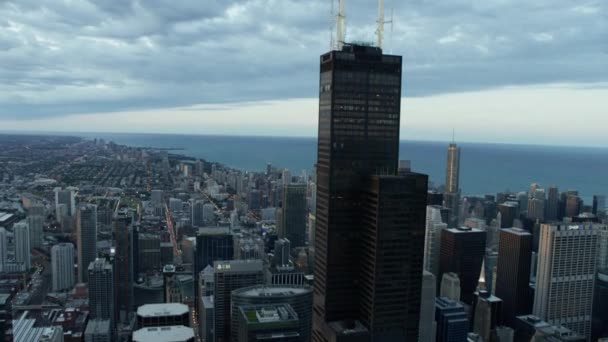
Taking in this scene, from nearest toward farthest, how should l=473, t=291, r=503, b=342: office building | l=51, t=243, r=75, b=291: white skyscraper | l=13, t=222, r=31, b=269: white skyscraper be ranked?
l=473, t=291, r=503, b=342: office building < l=51, t=243, r=75, b=291: white skyscraper < l=13, t=222, r=31, b=269: white skyscraper

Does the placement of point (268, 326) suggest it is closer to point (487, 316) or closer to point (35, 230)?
point (487, 316)

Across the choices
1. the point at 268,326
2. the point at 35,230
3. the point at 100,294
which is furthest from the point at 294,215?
the point at 268,326

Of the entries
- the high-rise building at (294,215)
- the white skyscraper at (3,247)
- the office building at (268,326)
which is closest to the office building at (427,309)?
the office building at (268,326)

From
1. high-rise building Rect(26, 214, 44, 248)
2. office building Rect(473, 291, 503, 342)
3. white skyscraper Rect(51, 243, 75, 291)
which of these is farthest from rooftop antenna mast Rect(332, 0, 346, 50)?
high-rise building Rect(26, 214, 44, 248)

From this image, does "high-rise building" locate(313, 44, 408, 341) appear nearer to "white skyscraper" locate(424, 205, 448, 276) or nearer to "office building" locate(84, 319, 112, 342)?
"office building" locate(84, 319, 112, 342)

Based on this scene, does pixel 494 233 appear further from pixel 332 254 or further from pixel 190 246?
pixel 332 254

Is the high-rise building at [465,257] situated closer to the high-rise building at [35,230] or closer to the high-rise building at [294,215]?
the high-rise building at [294,215]

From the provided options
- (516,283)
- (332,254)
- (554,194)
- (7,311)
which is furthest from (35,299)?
(554,194)
